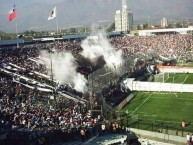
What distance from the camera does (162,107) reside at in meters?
42.5

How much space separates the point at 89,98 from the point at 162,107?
335 inches

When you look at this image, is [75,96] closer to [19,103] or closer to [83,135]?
[19,103]

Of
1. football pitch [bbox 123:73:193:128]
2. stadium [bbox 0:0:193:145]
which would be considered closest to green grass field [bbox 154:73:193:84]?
stadium [bbox 0:0:193:145]

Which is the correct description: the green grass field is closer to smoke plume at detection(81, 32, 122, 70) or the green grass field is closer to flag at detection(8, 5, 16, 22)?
smoke plume at detection(81, 32, 122, 70)

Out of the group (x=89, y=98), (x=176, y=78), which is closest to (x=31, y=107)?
(x=89, y=98)

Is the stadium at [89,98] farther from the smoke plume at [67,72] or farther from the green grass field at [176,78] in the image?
the green grass field at [176,78]

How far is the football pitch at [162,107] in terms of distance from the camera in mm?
37631

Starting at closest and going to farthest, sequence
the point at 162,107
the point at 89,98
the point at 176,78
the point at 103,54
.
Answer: the point at 89,98
the point at 162,107
the point at 176,78
the point at 103,54

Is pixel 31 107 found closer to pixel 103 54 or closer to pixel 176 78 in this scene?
pixel 103 54

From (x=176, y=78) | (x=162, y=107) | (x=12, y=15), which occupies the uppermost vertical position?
(x=12, y=15)

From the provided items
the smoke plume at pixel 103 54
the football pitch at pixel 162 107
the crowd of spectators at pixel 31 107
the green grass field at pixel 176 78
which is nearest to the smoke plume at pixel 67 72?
the crowd of spectators at pixel 31 107

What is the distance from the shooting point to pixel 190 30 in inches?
4434

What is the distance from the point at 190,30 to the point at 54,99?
82382 millimetres

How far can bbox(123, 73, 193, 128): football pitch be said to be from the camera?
123 feet
